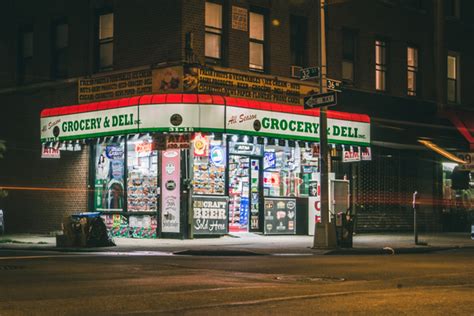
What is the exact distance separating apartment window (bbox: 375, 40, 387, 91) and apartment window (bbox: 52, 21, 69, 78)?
1204cm

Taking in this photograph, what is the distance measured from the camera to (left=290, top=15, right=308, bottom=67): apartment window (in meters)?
26.9

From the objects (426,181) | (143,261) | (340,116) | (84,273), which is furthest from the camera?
(426,181)

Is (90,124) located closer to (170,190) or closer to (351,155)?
(170,190)

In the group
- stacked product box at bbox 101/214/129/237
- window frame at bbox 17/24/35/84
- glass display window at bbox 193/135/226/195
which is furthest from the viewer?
window frame at bbox 17/24/35/84

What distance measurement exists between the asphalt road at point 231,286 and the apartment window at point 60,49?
12421mm

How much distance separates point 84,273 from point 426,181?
21607 mm

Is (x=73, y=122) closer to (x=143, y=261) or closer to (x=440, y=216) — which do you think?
(x=143, y=261)

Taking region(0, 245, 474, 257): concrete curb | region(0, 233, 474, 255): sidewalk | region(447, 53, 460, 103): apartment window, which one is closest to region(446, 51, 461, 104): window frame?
region(447, 53, 460, 103): apartment window

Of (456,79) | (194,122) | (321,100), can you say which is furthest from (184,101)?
(456,79)

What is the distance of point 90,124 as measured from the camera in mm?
24188

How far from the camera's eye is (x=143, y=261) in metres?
15.2

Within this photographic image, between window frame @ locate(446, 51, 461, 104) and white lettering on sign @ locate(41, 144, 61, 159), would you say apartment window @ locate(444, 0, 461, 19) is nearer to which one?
window frame @ locate(446, 51, 461, 104)

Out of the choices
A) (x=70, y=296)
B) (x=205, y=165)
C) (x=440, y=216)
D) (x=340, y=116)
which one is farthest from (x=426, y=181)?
(x=70, y=296)

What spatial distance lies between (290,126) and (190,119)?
3.94 metres
